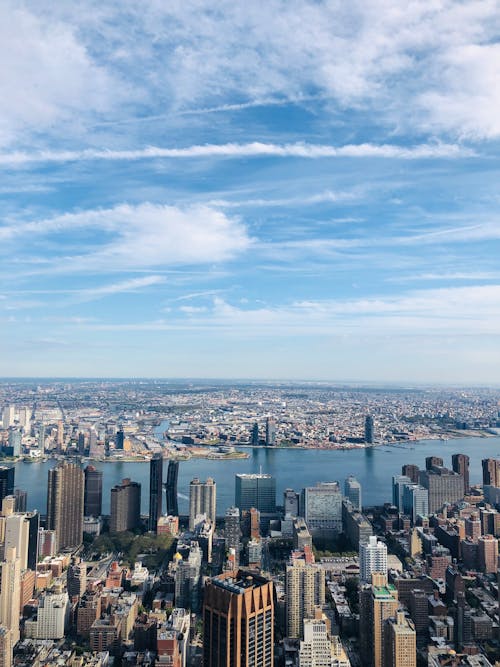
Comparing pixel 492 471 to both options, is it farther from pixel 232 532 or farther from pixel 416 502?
pixel 232 532

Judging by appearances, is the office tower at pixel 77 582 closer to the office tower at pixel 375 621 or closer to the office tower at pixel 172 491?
the office tower at pixel 375 621

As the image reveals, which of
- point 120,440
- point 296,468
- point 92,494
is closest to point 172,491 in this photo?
point 92,494

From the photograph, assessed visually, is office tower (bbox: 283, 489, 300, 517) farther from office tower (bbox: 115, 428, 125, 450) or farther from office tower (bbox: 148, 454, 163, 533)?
office tower (bbox: 115, 428, 125, 450)

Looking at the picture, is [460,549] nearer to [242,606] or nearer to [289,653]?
[289,653]

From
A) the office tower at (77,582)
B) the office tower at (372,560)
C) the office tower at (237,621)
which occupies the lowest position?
the office tower at (77,582)

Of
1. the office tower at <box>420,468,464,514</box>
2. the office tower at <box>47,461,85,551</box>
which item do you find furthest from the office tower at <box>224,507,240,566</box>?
the office tower at <box>420,468,464,514</box>

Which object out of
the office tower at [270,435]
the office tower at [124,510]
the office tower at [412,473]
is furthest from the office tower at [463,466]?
the office tower at [270,435]
